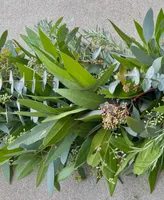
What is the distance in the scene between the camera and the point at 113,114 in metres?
0.63

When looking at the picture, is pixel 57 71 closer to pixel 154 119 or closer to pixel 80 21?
pixel 154 119

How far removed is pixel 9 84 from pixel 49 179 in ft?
0.77

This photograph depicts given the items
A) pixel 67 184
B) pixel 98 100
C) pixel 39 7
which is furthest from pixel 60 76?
pixel 39 7

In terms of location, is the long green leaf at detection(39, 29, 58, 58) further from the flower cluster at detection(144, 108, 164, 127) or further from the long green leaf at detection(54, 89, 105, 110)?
the flower cluster at detection(144, 108, 164, 127)

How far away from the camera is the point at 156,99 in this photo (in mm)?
682

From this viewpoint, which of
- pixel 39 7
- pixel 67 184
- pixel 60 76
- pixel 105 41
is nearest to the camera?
pixel 60 76

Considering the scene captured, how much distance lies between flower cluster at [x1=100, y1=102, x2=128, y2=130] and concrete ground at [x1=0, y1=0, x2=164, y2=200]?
0.90 ft

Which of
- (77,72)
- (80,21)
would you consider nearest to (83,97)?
(77,72)

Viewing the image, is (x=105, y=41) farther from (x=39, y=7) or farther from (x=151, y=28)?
(x=39, y=7)

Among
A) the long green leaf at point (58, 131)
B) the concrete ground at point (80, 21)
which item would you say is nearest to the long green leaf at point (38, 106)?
the long green leaf at point (58, 131)

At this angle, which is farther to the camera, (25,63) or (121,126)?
(25,63)

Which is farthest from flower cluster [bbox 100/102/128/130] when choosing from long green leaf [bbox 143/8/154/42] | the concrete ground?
the concrete ground

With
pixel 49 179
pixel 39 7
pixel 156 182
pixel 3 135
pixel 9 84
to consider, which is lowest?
pixel 156 182

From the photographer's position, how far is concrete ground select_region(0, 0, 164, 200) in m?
0.87
